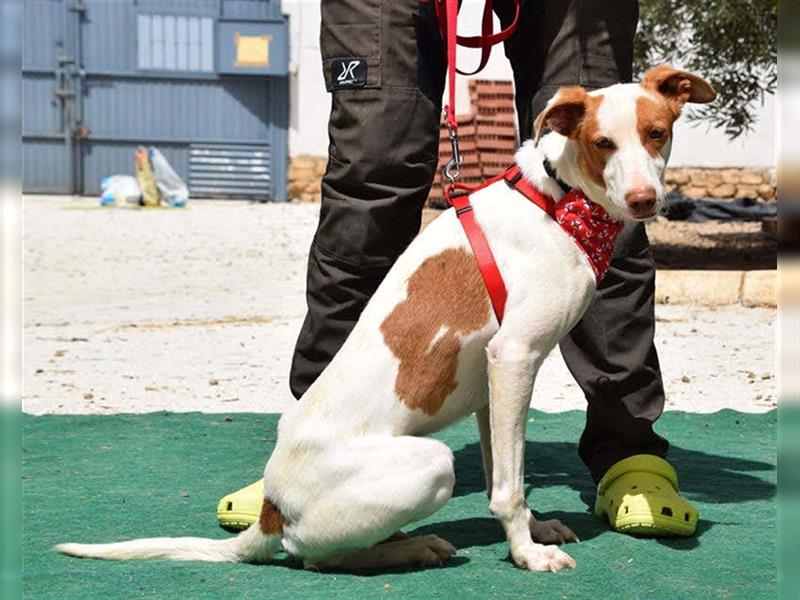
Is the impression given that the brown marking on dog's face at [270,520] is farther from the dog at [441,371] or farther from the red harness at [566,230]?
the red harness at [566,230]

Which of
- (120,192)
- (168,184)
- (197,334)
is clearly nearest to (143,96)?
(168,184)

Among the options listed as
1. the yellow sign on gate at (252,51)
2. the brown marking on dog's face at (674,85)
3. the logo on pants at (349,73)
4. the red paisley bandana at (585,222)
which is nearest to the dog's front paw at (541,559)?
the red paisley bandana at (585,222)

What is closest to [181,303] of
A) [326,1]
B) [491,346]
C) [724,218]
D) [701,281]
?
[701,281]

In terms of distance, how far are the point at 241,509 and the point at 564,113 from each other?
139cm

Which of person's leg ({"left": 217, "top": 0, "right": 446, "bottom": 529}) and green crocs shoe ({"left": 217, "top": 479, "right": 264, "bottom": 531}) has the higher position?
person's leg ({"left": 217, "top": 0, "right": 446, "bottom": 529})

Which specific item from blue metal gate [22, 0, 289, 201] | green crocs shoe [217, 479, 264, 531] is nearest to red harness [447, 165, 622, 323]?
green crocs shoe [217, 479, 264, 531]

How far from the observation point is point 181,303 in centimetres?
877

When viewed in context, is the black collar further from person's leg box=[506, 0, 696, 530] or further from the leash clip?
person's leg box=[506, 0, 696, 530]

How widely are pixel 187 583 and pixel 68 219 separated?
12543 mm

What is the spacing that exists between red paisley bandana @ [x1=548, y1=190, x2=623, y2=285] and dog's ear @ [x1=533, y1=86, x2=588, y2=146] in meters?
0.16

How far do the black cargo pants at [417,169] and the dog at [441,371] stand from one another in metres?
0.39

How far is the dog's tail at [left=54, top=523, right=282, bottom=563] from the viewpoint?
2979mm

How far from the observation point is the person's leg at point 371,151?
3340 mm

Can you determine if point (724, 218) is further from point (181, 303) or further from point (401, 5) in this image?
point (401, 5)
